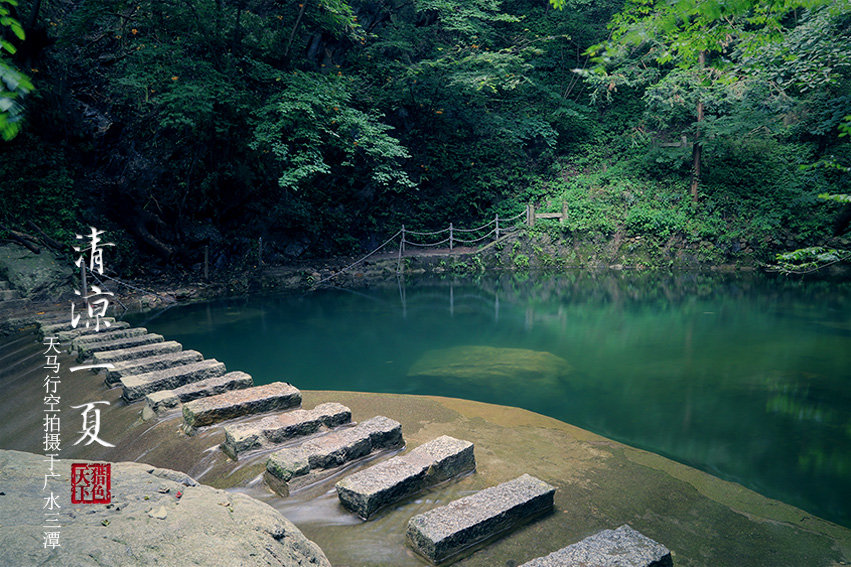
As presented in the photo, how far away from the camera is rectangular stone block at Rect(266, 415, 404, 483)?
3.07 meters

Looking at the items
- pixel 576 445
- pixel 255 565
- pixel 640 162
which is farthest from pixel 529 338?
pixel 640 162

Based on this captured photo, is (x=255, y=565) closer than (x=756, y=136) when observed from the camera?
Yes

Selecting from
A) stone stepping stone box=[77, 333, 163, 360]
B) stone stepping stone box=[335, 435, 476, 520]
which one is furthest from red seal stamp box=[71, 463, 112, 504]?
stone stepping stone box=[77, 333, 163, 360]

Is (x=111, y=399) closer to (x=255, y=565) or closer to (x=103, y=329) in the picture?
(x=103, y=329)

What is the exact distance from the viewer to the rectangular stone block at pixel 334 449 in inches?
121

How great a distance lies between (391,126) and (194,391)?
12210mm

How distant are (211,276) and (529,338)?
28.0 feet

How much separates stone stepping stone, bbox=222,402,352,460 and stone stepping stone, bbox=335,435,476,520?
2.55 feet

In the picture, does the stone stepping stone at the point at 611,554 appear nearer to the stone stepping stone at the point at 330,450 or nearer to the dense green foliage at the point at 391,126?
the stone stepping stone at the point at 330,450

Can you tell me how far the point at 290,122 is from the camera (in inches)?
435

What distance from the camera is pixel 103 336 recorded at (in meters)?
5.96

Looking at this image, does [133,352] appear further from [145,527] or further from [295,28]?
[295,28]

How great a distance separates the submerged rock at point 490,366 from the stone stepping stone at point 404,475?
111 inches

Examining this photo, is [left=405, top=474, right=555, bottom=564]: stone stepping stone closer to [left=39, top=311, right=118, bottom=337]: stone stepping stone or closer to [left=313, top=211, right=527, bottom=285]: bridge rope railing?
[left=39, top=311, right=118, bottom=337]: stone stepping stone
